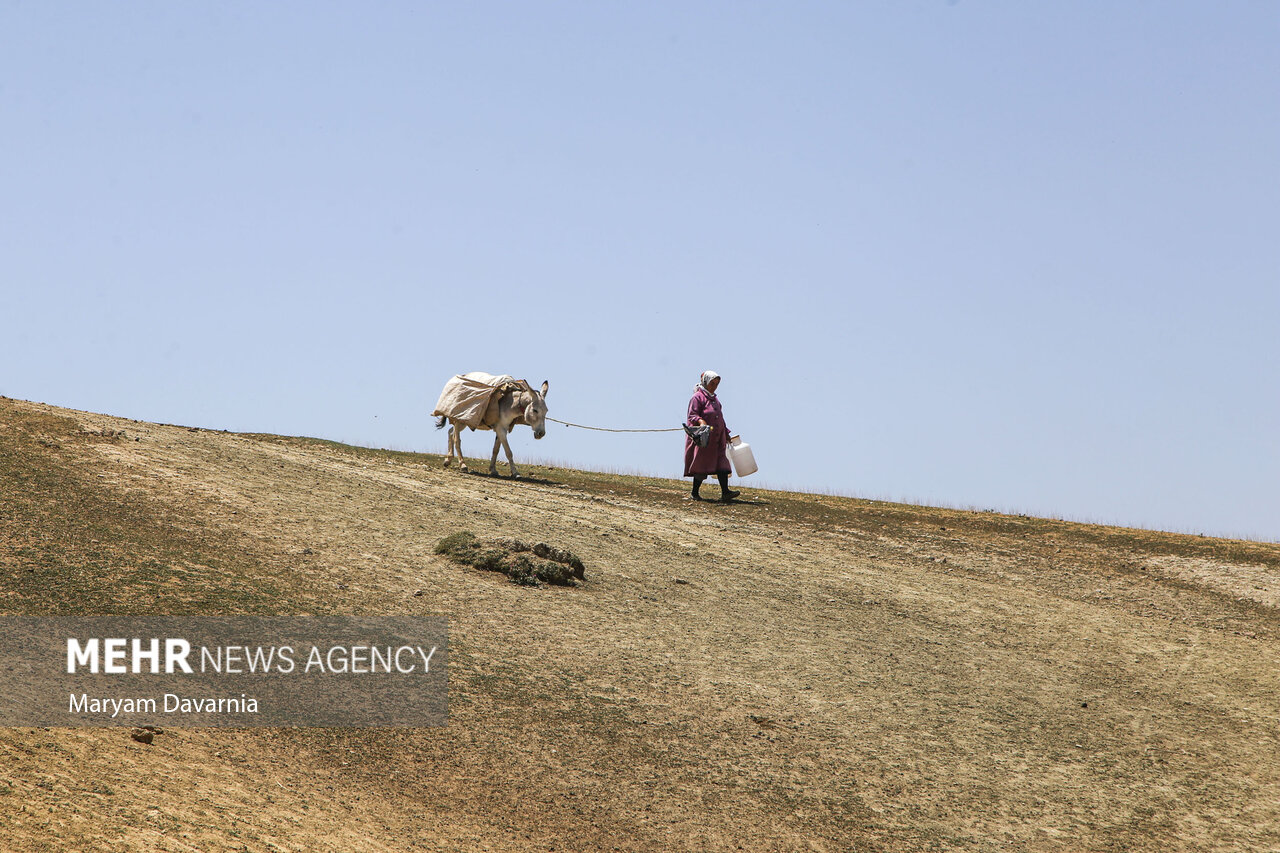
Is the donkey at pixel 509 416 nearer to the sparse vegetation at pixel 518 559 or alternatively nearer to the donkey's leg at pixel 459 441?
the donkey's leg at pixel 459 441

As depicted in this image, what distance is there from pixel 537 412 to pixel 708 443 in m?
3.30

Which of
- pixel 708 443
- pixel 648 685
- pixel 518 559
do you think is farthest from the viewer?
pixel 708 443

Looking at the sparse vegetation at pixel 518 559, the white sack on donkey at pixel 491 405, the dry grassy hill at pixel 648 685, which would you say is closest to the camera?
the dry grassy hill at pixel 648 685

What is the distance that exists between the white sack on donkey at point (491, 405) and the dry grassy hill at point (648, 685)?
13.5ft

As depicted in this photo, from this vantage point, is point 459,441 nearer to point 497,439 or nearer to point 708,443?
point 497,439

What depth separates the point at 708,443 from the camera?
71.6 ft

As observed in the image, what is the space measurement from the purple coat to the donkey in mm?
2839

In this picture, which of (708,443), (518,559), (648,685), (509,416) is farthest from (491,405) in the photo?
(648,685)

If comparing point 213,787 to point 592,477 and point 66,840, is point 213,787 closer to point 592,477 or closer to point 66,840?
point 66,840

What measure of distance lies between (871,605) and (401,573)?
18.4 feet

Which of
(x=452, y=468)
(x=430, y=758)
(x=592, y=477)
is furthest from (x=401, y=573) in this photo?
(x=592, y=477)

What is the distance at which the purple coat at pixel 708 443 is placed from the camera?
72.0ft

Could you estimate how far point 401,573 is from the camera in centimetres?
1194

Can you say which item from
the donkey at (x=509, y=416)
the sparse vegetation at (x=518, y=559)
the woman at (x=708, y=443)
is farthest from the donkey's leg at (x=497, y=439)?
the sparse vegetation at (x=518, y=559)
